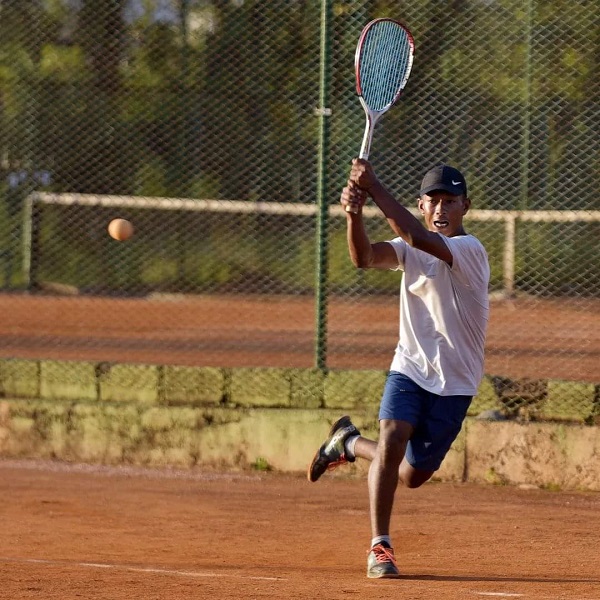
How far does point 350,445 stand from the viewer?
6051 millimetres

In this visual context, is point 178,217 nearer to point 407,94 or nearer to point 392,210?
point 407,94

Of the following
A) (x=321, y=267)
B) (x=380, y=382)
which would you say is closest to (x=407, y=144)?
(x=321, y=267)

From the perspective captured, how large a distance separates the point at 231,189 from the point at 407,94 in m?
2.40

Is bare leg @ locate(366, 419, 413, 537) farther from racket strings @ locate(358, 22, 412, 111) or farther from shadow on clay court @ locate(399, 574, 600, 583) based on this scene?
racket strings @ locate(358, 22, 412, 111)

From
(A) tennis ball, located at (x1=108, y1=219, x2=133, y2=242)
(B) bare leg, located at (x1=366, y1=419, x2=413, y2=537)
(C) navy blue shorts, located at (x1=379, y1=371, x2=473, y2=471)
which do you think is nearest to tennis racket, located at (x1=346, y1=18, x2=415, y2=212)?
(C) navy blue shorts, located at (x1=379, y1=371, x2=473, y2=471)

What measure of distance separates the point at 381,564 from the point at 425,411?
661 millimetres

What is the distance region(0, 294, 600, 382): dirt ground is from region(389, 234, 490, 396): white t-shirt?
4.04 meters

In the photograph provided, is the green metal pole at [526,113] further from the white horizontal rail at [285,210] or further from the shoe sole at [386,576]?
the shoe sole at [386,576]

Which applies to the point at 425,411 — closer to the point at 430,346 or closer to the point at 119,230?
the point at 430,346

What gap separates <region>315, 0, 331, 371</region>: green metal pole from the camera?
820 centimetres

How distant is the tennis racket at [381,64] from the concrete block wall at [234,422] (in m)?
2.67

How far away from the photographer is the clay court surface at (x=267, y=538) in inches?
201

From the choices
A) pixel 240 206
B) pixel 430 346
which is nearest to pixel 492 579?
pixel 430 346

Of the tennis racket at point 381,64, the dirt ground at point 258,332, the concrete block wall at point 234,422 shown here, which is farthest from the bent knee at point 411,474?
the dirt ground at point 258,332
